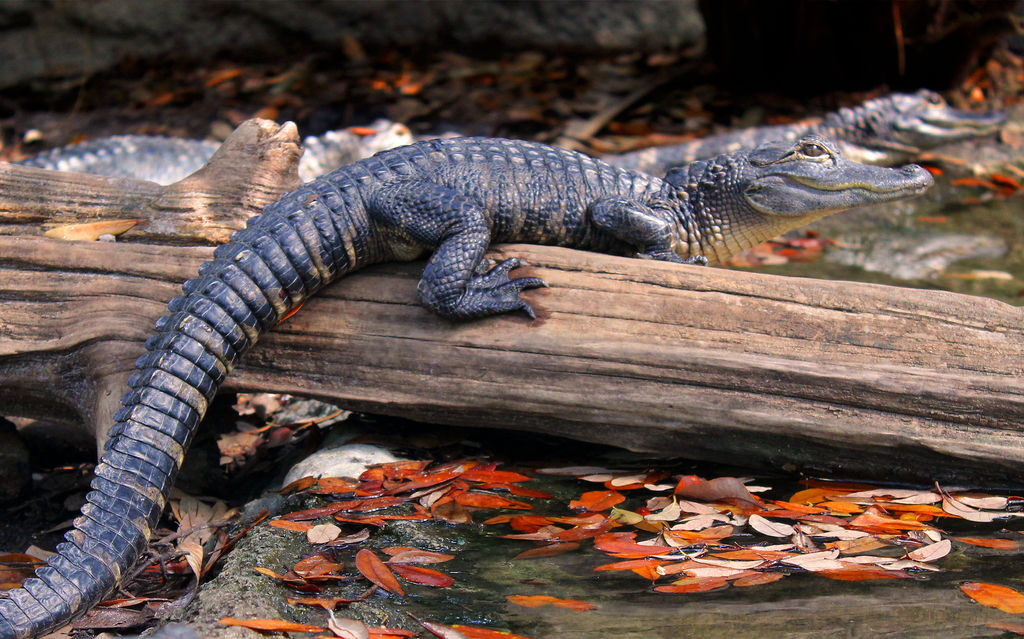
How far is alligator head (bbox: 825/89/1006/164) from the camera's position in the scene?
7039 millimetres

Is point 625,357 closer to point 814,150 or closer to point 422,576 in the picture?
point 422,576

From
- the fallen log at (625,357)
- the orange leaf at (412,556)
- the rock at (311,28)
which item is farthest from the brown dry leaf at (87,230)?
the rock at (311,28)

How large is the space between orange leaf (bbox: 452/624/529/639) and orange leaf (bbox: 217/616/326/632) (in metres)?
0.34

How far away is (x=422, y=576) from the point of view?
2.35 m

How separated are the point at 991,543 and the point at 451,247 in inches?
76.8

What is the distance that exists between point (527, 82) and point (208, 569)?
6.52m

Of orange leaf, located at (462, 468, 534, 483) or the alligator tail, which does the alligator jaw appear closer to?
orange leaf, located at (462, 468, 534, 483)

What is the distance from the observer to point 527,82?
27.2ft

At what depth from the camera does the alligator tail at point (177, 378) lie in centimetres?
238

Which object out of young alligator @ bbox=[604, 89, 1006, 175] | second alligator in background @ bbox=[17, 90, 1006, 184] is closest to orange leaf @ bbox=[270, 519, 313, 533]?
second alligator in background @ bbox=[17, 90, 1006, 184]

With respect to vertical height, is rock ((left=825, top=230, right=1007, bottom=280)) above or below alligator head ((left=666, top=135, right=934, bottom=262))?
below

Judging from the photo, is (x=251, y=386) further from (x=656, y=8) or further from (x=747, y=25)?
(x=656, y=8)

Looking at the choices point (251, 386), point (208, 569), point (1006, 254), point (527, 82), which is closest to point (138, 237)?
point (251, 386)

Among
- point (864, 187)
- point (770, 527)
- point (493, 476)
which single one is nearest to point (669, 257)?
point (864, 187)
